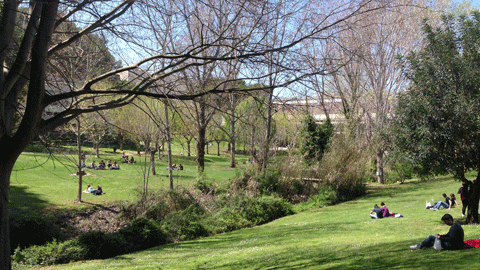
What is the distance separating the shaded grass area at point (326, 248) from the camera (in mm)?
7465

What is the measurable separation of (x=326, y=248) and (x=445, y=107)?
6118 millimetres

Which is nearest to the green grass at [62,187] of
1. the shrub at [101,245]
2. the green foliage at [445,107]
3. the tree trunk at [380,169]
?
the shrub at [101,245]

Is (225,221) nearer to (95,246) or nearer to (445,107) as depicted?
(95,246)

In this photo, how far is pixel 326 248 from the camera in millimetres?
9562

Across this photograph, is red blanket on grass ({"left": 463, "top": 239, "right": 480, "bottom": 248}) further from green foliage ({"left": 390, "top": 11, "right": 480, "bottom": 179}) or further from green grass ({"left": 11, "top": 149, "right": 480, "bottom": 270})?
green foliage ({"left": 390, "top": 11, "right": 480, "bottom": 179})

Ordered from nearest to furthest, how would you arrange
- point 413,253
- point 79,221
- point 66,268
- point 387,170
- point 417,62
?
point 413,253
point 66,268
point 417,62
point 79,221
point 387,170

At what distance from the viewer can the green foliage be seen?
1151 centimetres

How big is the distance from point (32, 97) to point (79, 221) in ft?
42.6

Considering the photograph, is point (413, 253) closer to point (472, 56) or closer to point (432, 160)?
point (432, 160)

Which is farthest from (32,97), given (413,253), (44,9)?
(413,253)

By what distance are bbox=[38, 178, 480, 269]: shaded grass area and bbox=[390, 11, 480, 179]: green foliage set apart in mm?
2236

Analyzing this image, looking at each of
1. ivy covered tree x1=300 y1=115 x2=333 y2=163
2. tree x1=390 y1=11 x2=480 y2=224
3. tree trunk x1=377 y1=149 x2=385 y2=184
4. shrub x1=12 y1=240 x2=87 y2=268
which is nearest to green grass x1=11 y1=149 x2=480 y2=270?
shrub x1=12 y1=240 x2=87 y2=268

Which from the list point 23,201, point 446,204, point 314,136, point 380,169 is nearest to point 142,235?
point 23,201

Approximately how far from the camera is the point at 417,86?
12625mm
